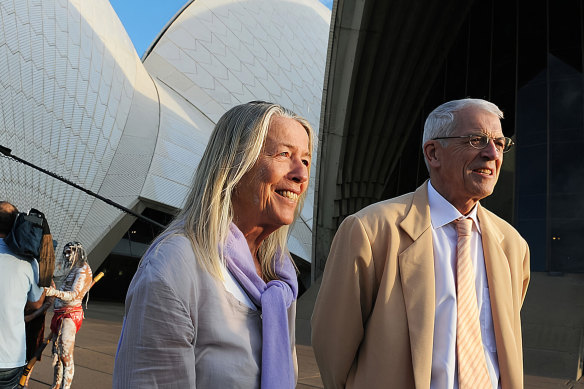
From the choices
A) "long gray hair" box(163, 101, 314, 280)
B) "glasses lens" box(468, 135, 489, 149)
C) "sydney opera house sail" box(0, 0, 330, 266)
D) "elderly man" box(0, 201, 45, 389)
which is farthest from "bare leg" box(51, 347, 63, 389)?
"sydney opera house sail" box(0, 0, 330, 266)

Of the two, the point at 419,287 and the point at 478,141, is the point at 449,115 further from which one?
the point at 419,287

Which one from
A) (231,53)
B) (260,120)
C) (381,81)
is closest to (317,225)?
(381,81)

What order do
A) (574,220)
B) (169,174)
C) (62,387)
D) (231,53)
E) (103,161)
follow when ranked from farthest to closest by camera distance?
(231,53) < (169,174) < (103,161) < (574,220) < (62,387)

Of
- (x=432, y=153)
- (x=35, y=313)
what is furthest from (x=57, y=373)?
(x=432, y=153)

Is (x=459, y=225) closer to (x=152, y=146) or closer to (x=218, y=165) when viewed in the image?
(x=218, y=165)

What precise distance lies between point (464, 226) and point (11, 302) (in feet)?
7.53

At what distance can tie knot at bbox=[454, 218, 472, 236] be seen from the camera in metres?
1.99

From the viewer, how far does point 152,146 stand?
62.3 ft

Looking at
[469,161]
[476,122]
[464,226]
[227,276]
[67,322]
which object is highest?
[476,122]

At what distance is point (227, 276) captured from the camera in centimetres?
119

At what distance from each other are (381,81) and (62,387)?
10.0 m

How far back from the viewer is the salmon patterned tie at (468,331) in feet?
5.65

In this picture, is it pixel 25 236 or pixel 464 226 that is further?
pixel 25 236

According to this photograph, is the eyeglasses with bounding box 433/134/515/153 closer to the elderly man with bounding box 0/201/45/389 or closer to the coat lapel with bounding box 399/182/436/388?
the coat lapel with bounding box 399/182/436/388
